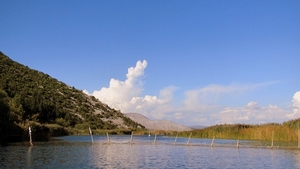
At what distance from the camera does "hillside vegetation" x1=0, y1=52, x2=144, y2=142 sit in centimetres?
5803

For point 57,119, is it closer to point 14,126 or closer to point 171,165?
point 14,126

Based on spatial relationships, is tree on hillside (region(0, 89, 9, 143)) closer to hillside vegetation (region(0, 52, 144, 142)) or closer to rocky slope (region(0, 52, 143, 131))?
hillside vegetation (region(0, 52, 144, 142))

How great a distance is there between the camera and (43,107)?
81625 millimetres

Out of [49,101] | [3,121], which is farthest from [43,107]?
[3,121]

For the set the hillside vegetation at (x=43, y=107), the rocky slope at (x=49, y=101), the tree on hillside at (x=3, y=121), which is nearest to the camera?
the tree on hillside at (x=3, y=121)

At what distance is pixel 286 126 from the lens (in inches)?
1938

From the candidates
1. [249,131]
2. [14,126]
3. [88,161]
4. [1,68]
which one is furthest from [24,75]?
[88,161]

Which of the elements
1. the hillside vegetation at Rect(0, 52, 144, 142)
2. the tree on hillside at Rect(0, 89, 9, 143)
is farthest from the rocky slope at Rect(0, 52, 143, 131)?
the tree on hillside at Rect(0, 89, 9, 143)

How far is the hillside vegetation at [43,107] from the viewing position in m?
58.0

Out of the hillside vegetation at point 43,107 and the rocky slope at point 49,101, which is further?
the rocky slope at point 49,101

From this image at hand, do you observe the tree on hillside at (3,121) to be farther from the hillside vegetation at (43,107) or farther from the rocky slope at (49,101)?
the rocky slope at (49,101)

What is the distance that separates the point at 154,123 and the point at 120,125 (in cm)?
6398

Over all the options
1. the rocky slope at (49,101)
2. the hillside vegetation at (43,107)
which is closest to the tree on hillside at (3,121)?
the hillside vegetation at (43,107)

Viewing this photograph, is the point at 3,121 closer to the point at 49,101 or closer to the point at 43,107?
the point at 43,107
